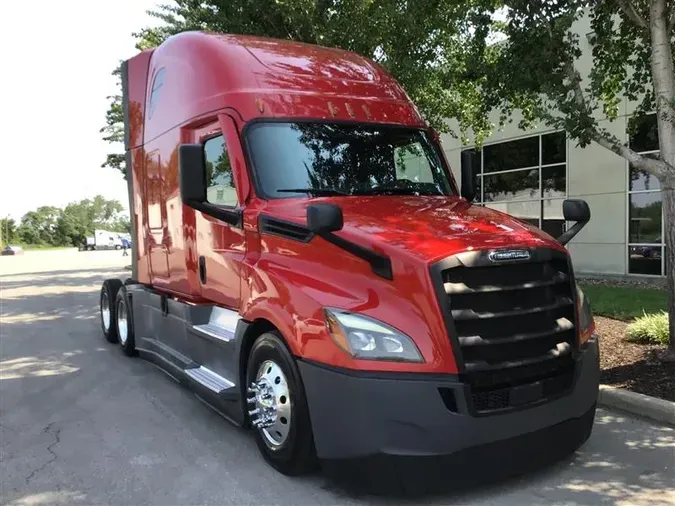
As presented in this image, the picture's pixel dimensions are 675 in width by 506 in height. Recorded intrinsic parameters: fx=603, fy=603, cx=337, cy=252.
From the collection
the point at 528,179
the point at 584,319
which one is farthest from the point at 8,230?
the point at 584,319

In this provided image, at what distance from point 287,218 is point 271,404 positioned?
1274 mm

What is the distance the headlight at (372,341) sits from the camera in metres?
3.40

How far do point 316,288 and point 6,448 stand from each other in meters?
3.05

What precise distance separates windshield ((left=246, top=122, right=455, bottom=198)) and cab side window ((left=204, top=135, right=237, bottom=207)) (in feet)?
1.21

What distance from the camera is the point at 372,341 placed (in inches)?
135

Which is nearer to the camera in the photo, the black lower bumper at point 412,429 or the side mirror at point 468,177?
the black lower bumper at point 412,429

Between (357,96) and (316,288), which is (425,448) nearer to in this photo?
(316,288)

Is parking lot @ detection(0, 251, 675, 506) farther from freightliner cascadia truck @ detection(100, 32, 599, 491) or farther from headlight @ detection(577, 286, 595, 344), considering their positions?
headlight @ detection(577, 286, 595, 344)

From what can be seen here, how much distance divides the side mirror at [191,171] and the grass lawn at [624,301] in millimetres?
7116

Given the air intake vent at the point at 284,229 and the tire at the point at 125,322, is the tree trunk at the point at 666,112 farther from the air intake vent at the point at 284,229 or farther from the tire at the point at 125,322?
the tire at the point at 125,322

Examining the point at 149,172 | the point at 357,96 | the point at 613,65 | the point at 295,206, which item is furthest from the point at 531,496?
the point at 613,65

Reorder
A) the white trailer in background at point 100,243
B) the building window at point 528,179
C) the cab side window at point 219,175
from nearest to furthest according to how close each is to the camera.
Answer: the cab side window at point 219,175, the building window at point 528,179, the white trailer in background at point 100,243

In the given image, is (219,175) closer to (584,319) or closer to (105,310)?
(584,319)

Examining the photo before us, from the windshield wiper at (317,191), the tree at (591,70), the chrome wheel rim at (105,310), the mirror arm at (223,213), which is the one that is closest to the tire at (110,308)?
the chrome wheel rim at (105,310)
